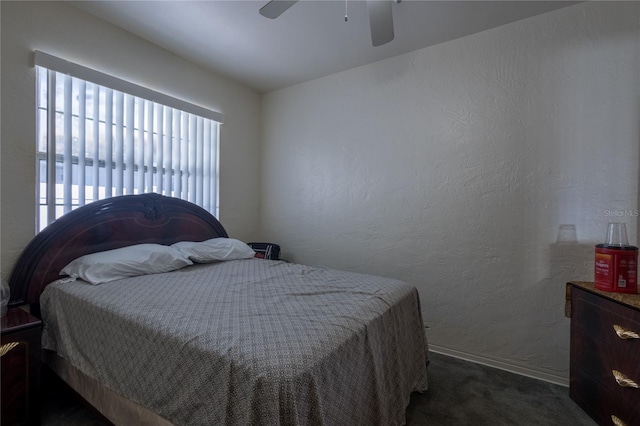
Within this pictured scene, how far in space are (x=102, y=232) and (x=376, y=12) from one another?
245 centimetres

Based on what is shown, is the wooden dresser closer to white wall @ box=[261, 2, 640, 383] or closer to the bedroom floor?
the bedroom floor

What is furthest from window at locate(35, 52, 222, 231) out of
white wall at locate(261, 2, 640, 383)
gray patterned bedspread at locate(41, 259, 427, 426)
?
white wall at locate(261, 2, 640, 383)

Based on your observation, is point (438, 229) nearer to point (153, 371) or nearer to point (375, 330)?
point (375, 330)

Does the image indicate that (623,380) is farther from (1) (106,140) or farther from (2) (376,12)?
(1) (106,140)

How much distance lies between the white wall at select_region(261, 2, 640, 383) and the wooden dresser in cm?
31

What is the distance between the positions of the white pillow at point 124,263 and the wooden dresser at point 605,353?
9.25ft

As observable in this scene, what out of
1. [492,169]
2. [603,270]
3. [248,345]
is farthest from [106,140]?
[603,270]

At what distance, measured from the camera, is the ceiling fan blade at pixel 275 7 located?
5.18 ft

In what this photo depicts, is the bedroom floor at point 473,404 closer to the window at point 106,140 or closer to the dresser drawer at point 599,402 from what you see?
the dresser drawer at point 599,402

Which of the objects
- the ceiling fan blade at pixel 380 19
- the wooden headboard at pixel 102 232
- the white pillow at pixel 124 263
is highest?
the ceiling fan blade at pixel 380 19

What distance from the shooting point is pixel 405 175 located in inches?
107

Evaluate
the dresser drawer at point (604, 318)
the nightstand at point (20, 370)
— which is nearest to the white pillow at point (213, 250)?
the nightstand at point (20, 370)

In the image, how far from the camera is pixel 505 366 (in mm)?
2279

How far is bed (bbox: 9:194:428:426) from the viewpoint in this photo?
0.99 meters
